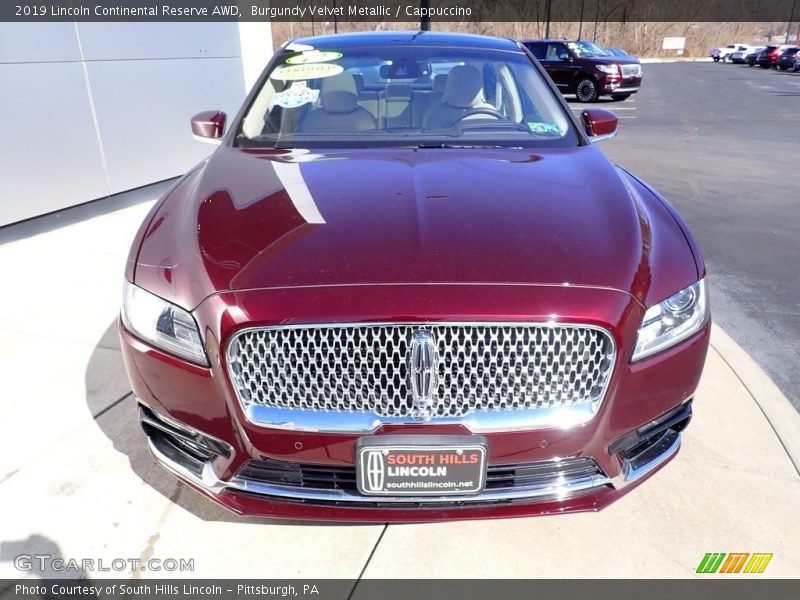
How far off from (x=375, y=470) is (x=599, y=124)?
8.04 ft

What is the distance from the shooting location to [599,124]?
11.0 feet

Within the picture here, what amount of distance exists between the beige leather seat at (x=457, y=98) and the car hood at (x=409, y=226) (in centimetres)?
41

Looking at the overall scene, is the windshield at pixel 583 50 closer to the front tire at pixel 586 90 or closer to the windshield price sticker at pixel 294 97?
the front tire at pixel 586 90

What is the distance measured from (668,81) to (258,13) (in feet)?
78.1

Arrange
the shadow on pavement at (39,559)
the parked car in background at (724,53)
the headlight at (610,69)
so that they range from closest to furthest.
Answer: the shadow on pavement at (39,559) → the headlight at (610,69) → the parked car in background at (724,53)

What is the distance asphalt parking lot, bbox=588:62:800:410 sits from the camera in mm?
3842

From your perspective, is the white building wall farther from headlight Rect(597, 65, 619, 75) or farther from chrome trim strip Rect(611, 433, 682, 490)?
headlight Rect(597, 65, 619, 75)

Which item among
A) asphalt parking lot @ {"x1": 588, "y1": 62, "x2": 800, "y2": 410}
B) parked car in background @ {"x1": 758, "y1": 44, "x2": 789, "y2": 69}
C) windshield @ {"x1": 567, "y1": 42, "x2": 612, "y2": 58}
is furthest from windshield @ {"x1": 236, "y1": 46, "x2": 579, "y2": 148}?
parked car in background @ {"x1": 758, "y1": 44, "x2": 789, "y2": 69}

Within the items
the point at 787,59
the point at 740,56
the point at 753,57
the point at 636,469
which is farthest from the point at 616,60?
the point at 740,56

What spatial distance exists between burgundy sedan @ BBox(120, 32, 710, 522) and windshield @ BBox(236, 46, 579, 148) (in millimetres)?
717

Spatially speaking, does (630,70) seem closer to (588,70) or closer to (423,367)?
(588,70)

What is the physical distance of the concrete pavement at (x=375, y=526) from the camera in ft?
6.75

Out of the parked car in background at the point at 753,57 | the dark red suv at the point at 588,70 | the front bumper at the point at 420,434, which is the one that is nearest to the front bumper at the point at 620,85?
the dark red suv at the point at 588,70
